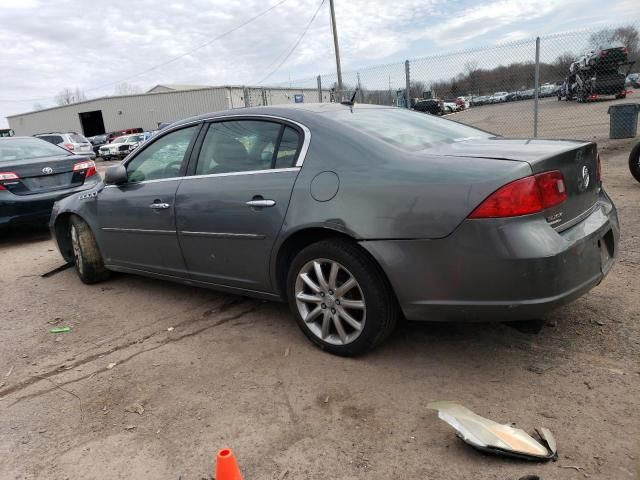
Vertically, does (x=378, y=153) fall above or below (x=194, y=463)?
above

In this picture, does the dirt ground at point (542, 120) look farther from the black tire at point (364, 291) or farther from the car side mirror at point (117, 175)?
the black tire at point (364, 291)

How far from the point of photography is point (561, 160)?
2609 millimetres

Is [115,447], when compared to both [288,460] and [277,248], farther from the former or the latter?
[277,248]

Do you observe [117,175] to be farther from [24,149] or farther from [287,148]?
[24,149]

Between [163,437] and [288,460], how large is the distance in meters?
0.66

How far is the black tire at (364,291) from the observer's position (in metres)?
2.74

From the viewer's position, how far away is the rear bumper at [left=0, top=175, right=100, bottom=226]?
21.5ft

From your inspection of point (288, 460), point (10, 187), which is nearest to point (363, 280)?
point (288, 460)

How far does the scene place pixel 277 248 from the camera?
3113 mm

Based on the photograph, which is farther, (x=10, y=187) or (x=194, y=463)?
(x=10, y=187)

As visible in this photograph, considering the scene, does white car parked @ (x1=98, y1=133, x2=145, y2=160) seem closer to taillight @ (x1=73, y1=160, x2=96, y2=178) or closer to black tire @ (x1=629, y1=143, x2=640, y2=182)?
taillight @ (x1=73, y1=160, x2=96, y2=178)

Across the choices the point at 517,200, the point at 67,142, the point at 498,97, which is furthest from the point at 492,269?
the point at 67,142

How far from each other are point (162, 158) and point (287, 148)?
133cm

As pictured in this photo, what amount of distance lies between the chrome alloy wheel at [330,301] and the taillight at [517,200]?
83cm
